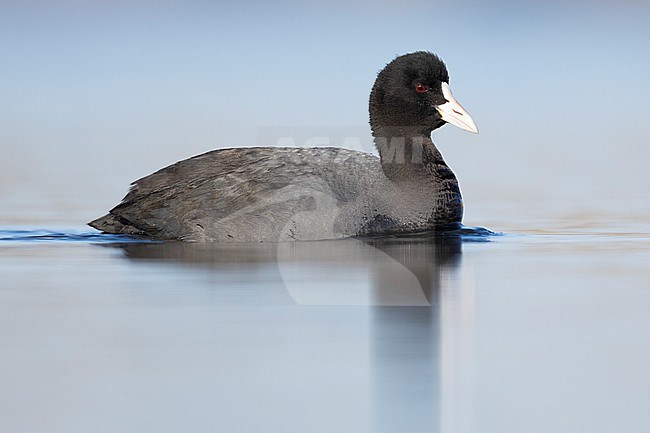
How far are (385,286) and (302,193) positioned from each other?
2668 millimetres

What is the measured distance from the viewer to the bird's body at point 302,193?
8.00 m

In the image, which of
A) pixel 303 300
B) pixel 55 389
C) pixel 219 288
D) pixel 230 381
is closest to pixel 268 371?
pixel 230 381

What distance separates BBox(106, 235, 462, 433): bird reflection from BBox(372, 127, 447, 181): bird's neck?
77 centimetres

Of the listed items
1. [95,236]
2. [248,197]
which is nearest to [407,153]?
[248,197]

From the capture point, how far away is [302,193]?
8.02 meters

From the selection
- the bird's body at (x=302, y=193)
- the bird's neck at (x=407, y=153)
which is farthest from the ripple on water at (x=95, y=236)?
the bird's neck at (x=407, y=153)

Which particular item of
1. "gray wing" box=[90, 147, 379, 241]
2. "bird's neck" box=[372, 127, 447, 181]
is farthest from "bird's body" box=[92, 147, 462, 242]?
"bird's neck" box=[372, 127, 447, 181]

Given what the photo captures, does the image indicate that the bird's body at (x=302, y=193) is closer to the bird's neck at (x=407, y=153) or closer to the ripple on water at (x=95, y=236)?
the bird's neck at (x=407, y=153)

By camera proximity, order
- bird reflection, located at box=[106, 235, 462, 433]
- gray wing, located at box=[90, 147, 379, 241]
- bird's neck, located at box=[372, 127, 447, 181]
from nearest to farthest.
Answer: bird reflection, located at box=[106, 235, 462, 433] → gray wing, located at box=[90, 147, 379, 241] → bird's neck, located at box=[372, 127, 447, 181]

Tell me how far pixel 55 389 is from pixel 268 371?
0.68 meters

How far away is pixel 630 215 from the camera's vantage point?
9.12 metres

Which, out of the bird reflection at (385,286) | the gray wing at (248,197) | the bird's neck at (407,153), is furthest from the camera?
the bird's neck at (407,153)

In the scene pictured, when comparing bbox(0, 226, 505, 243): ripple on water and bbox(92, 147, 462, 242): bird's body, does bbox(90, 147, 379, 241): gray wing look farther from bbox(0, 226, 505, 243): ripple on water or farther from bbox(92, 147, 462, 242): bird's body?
bbox(0, 226, 505, 243): ripple on water

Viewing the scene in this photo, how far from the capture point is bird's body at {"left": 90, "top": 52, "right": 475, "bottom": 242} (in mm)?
7996
